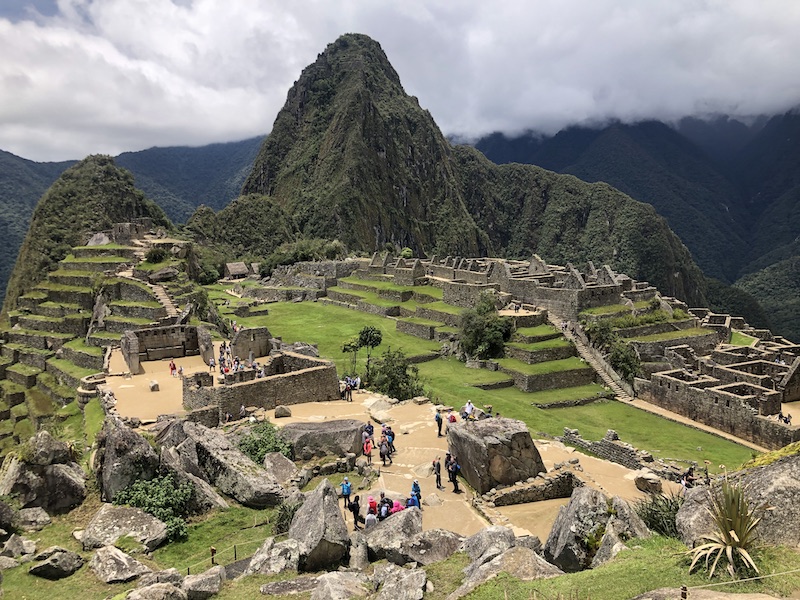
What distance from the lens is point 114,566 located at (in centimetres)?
893

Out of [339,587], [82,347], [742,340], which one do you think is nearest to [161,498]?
[339,587]

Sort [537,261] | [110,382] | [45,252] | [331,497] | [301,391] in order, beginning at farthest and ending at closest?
[45,252] < [537,261] < [110,382] < [301,391] < [331,497]

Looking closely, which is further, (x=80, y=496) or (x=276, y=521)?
(x=80, y=496)

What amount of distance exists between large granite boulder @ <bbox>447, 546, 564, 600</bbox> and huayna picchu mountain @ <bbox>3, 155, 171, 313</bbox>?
66894 mm

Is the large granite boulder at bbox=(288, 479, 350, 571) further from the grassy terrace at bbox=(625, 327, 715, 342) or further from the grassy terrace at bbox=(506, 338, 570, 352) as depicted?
the grassy terrace at bbox=(625, 327, 715, 342)

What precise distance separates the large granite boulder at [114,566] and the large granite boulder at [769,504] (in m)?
7.98

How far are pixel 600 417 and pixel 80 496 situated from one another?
1000 inches

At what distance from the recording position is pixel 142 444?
1161 centimetres

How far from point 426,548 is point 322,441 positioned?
6176 mm

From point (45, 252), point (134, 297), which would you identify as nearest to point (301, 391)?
point (134, 297)

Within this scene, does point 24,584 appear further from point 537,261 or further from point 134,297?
point 537,261

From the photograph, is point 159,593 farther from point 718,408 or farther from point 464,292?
point 464,292

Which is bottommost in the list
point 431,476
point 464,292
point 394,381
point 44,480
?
point 394,381

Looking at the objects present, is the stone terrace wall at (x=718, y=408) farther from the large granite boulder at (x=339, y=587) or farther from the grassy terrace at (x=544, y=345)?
the large granite boulder at (x=339, y=587)
